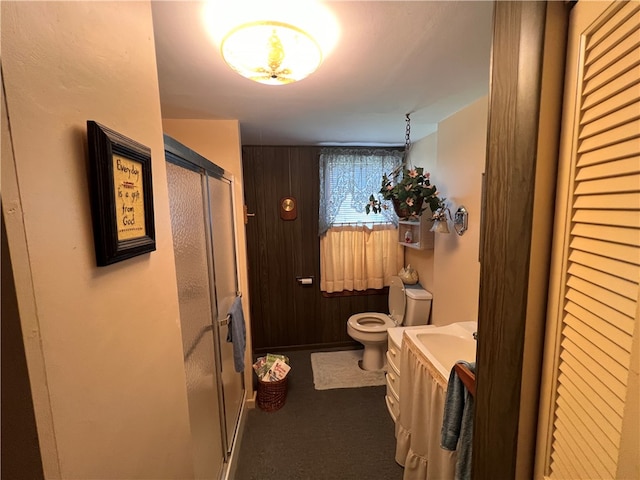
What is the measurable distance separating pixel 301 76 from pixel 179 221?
29.7 inches

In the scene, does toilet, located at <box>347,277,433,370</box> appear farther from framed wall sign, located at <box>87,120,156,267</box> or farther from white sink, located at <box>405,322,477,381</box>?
framed wall sign, located at <box>87,120,156,267</box>

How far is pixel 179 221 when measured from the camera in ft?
3.37

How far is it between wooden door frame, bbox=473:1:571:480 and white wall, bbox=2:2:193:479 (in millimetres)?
900

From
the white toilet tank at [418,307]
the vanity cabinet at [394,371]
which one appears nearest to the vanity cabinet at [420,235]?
the white toilet tank at [418,307]

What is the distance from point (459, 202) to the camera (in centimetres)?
184

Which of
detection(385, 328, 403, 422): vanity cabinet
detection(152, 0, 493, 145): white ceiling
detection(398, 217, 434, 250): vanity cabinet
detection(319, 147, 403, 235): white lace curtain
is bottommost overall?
detection(385, 328, 403, 422): vanity cabinet

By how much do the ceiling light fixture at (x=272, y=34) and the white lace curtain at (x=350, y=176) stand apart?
1707 millimetres

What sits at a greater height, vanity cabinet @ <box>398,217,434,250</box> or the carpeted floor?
vanity cabinet @ <box>398,217,434,250</box>

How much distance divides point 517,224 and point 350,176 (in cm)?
223

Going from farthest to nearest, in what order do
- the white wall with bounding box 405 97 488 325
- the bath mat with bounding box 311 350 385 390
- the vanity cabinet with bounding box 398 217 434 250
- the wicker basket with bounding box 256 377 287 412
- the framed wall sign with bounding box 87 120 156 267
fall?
the bath mat with bounding box 311 350 385 390 < the vanity cabinet with bounding box 398 217 434 250 < the wicker basket with bounding box 256 377 287 412 < the white wall with bounding box 405 97 488 325 < the framed wall sign with bounding box 87 120 156 267

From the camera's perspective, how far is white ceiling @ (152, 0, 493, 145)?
35.6 inches

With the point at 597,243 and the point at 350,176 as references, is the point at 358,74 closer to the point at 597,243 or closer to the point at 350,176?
the point at 597,243

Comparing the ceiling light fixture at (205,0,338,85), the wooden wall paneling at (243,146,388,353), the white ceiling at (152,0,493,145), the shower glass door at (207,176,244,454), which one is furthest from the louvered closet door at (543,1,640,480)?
the wooden wall paneling at (243,146,388,353)

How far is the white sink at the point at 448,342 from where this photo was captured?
60.2 inches
